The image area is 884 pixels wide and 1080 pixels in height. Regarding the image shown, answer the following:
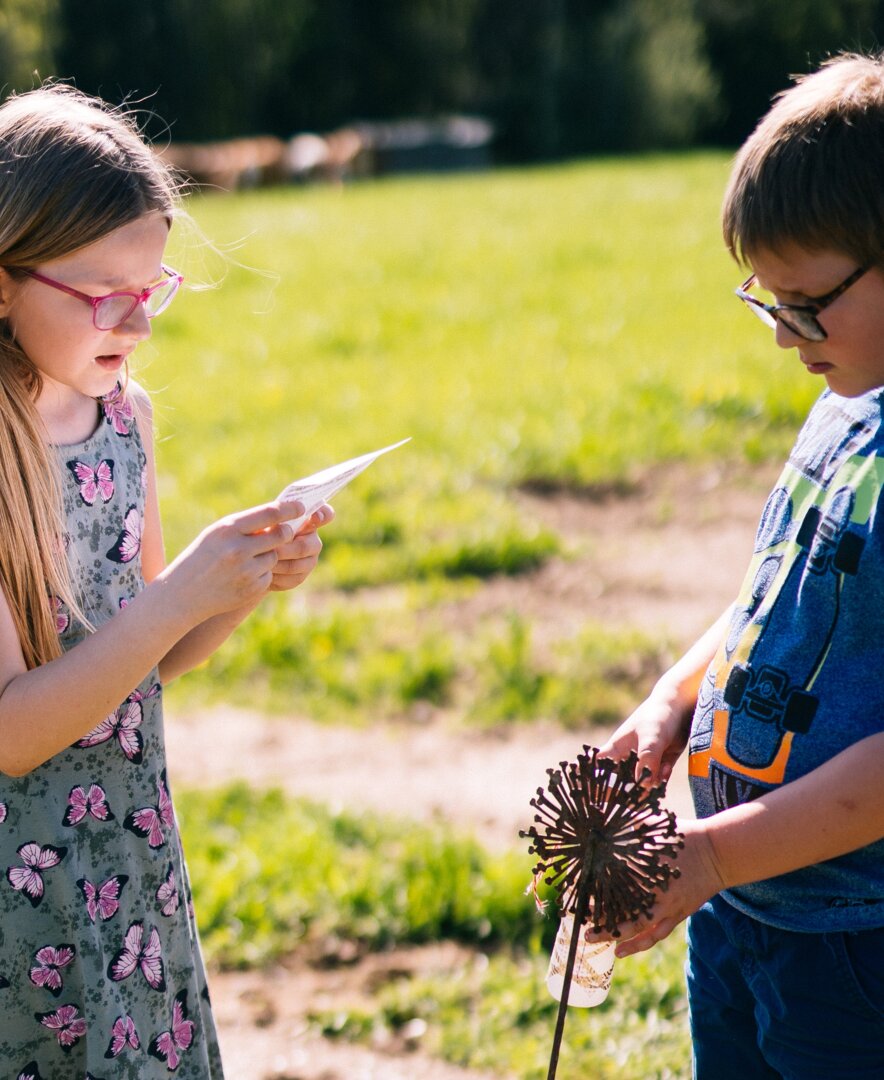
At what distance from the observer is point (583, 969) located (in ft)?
5.48

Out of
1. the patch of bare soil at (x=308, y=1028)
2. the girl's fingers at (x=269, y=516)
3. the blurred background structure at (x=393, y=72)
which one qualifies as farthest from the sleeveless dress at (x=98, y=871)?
the blurred background structure at (x=393, y=72)

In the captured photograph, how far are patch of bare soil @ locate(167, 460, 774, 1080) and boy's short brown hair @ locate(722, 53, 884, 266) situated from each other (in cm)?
177

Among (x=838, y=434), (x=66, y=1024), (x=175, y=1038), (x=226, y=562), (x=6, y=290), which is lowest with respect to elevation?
(x=175, y=1038)

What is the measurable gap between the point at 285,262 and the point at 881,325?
1113cm

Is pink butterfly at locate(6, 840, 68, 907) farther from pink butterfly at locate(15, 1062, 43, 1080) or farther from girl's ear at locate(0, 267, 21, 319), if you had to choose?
girl's ear at locate(0, 267, 21, 319)

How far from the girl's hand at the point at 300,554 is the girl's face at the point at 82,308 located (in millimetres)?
332

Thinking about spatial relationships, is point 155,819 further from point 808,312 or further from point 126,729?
point 808,312

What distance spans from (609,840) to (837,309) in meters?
0.63

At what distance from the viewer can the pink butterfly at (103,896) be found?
179cm

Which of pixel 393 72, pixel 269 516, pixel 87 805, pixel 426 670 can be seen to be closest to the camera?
pixel 269 516

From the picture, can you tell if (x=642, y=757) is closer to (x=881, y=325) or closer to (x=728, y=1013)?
(x=728, y=1013)

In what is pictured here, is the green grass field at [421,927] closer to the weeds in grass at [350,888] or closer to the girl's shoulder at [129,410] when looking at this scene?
the weeds in grass at [350,888]

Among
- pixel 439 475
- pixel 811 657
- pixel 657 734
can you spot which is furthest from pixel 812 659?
pixel 439 475

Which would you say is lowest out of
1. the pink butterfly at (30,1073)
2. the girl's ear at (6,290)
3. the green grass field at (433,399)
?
the green grass field at (433,399)
